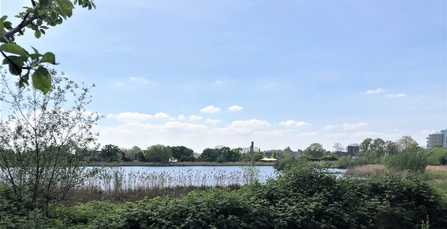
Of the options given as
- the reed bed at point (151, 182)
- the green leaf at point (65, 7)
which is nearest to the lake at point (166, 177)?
the reed bed at point (151, 182)

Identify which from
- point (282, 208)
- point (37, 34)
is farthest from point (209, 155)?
point (37, 34)

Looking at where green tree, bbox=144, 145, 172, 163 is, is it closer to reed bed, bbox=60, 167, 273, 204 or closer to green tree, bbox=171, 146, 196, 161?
green tree, bbox=171, 146, 196, 161

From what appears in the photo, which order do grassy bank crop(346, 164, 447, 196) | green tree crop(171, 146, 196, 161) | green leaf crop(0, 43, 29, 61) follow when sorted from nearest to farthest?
green leaf crop(0, 43, 29, 61) < grassy bank crop(346, 164, 447, 196) < green tree crop(171, 146, 196, 161)

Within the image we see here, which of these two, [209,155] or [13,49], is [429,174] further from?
[13,49]

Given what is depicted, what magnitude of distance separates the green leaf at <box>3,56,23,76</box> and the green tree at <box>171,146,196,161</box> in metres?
30.5

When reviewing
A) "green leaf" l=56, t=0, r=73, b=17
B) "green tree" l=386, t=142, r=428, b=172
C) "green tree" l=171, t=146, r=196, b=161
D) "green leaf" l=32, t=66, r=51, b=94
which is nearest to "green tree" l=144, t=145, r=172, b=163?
"green tree" l=171, t=146, r=196, b=161

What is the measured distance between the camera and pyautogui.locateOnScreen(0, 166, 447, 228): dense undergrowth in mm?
4266

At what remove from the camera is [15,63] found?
33.1 inches

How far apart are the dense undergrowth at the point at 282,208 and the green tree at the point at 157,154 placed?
20010 mm

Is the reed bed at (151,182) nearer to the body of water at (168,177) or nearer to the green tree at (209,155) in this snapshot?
the body of water at (168,177)

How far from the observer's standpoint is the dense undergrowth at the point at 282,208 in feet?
14.0

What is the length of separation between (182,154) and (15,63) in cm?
3282

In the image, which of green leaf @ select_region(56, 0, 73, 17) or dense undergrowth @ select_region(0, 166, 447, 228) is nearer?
green leaf @ select_region(56, 0, 73, 17)

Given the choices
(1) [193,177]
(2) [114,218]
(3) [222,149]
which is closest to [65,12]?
(2) [114,218]
